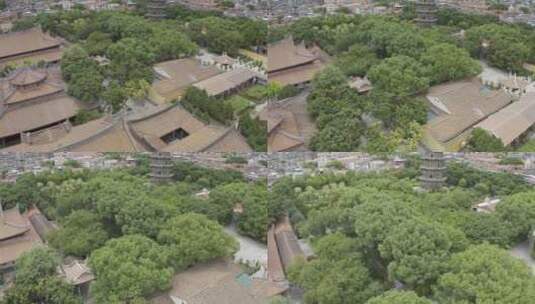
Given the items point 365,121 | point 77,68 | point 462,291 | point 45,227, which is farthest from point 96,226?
point 462,291

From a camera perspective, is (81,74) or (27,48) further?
(27,48)

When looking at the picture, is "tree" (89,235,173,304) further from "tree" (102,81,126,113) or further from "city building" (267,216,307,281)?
"tree" (102,81,126,113)

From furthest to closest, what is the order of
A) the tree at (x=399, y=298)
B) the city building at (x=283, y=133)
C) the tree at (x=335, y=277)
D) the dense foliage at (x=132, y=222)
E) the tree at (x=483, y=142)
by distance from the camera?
the dense foliage at (x=132, y=222) < the tree at (x=335, y=277) < the tree at (x=483, y=142) < the city building at (x=283, y=133) < the tree at (x=399, y=298)

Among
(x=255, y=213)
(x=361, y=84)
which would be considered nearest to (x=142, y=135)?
(x=255, y=213)

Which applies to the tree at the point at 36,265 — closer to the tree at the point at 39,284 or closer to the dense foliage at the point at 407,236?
the tree at the point at 39,284

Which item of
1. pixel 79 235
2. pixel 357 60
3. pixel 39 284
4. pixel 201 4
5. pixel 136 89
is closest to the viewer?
pixel 39 284

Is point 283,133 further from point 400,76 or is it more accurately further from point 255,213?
point 400,76

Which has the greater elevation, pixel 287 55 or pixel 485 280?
pixel 287 55

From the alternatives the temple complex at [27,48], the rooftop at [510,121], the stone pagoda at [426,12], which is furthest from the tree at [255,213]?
the stone pagoda at [426,12]
